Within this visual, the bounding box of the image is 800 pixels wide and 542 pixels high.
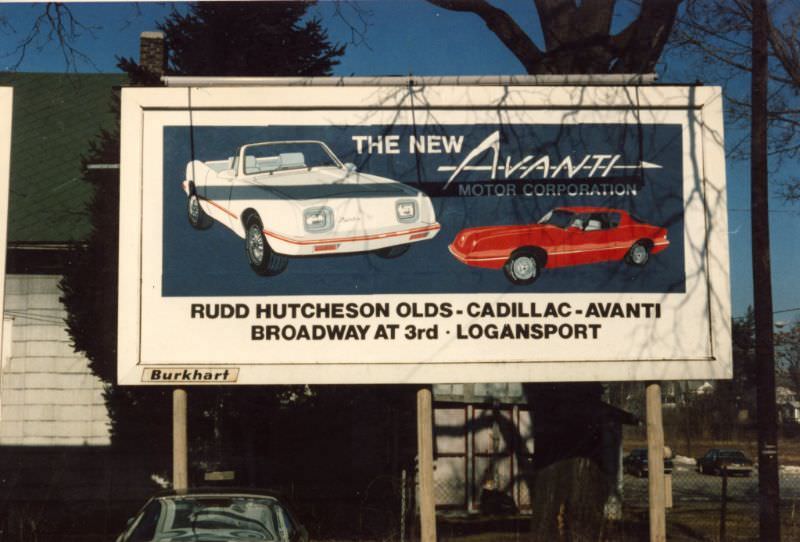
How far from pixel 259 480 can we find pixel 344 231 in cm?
785

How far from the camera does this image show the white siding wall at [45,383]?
18562mm

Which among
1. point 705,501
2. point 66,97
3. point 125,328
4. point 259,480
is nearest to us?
point 125,328

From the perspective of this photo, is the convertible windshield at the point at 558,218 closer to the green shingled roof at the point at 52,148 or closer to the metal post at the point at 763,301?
the metal post at the point at 763,301

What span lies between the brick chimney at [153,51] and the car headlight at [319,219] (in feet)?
25.4

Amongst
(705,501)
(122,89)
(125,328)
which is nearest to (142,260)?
(125,328)

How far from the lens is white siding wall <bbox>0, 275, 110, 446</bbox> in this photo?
731 inches

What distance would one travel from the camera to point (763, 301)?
12938 mm

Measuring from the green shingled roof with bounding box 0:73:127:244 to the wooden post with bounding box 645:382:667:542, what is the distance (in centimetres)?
1109

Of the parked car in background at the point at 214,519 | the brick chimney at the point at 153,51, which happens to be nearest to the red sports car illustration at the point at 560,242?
the parked car in background at the point at 214,519

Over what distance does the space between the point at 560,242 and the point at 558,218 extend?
0.29 m

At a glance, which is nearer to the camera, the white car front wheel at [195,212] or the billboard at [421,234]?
the billboard at [421,234]

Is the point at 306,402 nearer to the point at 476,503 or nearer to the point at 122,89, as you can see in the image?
the point at 476,503

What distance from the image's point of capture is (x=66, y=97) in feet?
73.0

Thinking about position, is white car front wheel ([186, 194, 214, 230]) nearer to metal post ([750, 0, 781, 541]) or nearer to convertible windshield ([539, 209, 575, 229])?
convertible windshield ([539, 209, 575, 229])
